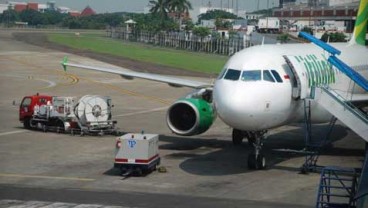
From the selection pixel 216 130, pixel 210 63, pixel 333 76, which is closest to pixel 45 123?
pixel 216 130

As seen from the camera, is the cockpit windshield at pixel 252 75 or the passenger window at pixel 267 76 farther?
the passenger window at pixel 267 76

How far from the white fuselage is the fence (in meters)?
73.2

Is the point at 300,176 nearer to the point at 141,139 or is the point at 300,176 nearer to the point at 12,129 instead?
the point at 141,139

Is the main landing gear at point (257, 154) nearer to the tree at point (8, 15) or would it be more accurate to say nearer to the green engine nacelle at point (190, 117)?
the green engine nacelle at point (190, 117)

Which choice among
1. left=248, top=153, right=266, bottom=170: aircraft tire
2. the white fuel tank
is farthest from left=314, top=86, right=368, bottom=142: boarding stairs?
the white fuel tank

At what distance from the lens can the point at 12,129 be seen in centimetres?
3453

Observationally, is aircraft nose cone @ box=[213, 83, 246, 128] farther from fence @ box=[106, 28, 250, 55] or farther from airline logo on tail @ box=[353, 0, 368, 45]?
fence @ box=[106, 28, 250, 55]

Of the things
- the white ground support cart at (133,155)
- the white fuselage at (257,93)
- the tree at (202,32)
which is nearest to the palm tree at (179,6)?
the tree at (202,32)

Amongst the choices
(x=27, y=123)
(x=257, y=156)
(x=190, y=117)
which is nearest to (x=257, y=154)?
(x=257, y=156)

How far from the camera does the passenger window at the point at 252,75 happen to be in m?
23.5

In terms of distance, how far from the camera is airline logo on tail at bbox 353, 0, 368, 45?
1464 inches

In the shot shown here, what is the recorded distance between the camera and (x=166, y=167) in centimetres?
2541

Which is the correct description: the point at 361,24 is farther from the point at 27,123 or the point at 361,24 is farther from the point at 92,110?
the point at 27,123

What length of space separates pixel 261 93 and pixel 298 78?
2.39 metres
